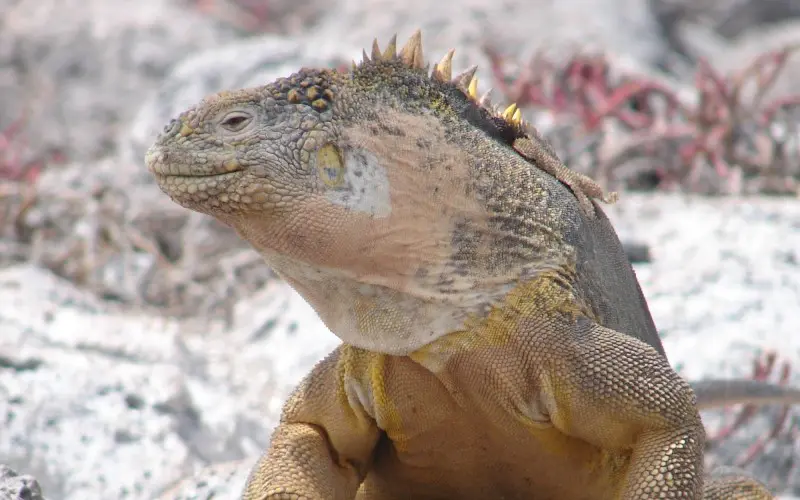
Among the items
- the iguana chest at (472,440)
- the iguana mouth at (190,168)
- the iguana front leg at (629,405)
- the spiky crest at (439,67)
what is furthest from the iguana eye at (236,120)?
the iguana front leg at (629,405)

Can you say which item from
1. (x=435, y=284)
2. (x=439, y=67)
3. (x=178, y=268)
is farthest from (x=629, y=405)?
(x=178, y=268)

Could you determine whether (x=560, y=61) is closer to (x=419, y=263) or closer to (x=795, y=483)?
(x=795, y=483)

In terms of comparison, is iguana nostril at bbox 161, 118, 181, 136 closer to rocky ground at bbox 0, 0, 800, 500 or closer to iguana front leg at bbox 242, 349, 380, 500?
iguana front leg at bbox 242, 349, 380, 500

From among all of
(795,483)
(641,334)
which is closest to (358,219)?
(641,334)

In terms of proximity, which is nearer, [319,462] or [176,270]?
[319,462]

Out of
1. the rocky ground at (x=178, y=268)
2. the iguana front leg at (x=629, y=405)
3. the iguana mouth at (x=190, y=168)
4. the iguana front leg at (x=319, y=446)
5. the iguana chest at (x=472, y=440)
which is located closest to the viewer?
the iguana mouth at (x=190, y=168)

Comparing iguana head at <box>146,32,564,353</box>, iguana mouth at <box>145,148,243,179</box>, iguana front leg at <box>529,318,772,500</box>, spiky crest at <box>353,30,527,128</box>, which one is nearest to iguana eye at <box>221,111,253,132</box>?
iguana head at <box>146,32,564,353</box>

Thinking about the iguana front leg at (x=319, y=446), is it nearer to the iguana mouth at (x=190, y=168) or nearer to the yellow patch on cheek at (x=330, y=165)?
the yellow patch on cheek at (x=330, y=165)
